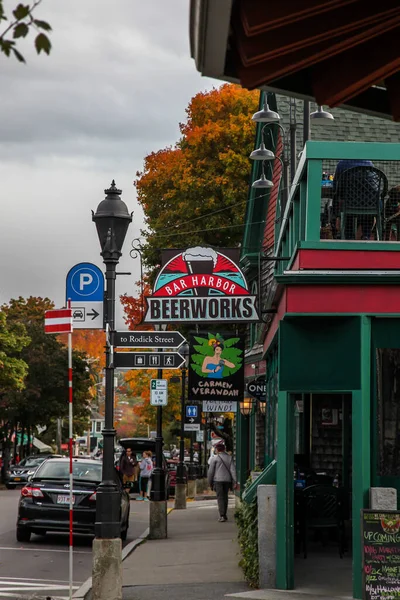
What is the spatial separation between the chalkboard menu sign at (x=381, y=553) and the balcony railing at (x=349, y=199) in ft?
10.0

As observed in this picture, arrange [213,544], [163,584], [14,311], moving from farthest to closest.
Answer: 1. [14,311]
2. [213,544]
3. [163,584]

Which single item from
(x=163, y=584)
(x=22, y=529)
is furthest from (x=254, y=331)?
(x=163, y=584)

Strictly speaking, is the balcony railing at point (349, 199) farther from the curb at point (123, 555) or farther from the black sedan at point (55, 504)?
the black sedan at point (55, 504)

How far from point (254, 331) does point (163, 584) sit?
16459mm

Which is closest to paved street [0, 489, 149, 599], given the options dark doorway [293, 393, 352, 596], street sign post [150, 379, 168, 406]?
street sign post [150, 379, 168, 406]

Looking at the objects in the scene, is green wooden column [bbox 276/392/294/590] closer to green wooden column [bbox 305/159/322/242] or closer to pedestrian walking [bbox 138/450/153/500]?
green wooden column [bbox 305/159/322/242]

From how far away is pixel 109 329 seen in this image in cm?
1288

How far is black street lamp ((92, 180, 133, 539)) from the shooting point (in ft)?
40.2

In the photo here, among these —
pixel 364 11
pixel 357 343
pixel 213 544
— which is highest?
pixel 364 11

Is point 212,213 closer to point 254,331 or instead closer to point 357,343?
point 254,331

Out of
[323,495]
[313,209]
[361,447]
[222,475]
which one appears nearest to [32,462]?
[222,475]

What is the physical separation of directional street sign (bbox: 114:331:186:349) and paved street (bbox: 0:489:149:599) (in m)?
3.15

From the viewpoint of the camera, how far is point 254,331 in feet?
98.2

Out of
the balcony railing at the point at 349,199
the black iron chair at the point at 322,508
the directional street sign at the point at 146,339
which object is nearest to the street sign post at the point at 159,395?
the black iron chair at the point at 322,508
